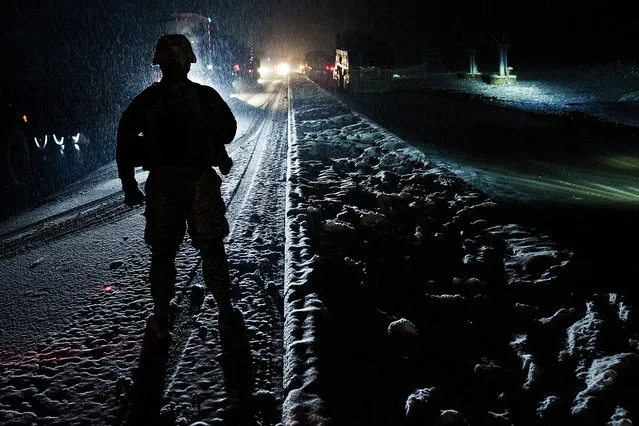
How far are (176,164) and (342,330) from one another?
60.4 inches

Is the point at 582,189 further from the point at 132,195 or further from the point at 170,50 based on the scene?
the point at 132,195

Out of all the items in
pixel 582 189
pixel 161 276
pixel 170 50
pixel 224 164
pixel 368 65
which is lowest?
pixel 582 189

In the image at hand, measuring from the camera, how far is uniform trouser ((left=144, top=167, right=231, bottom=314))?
2.55m

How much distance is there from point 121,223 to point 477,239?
4220mm

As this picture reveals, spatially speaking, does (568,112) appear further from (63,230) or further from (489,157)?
(63,230)

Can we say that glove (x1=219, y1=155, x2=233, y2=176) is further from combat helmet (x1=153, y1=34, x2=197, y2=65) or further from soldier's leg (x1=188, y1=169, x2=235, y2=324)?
combat helmet (x1=153, y1=34, x2=197, y2=65)

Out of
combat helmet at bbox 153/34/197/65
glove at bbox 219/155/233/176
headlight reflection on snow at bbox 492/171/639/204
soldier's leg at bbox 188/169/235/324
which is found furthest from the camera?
headlight reflection on snow at bbox 492/171/639/204

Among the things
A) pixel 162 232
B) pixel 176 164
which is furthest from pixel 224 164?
pixel 162 232

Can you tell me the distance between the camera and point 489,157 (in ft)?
24.7

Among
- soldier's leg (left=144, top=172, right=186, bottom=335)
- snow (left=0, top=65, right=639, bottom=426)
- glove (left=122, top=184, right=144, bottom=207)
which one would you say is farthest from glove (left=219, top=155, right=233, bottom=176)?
snow (left=0, top=65, right=639, bottom=426)

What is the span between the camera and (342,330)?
272cm

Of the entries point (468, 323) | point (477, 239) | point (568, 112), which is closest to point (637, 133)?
point (568, 112)

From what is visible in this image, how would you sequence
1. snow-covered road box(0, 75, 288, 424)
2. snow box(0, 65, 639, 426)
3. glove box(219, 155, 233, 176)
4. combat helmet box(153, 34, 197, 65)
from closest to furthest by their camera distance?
snow box(0, 65, 639, 426) → snow-covered road box(0, 75, 288, 424) → combat helmet box(153, 34, 197, 65) → glove box(219, 155, 233, 176)

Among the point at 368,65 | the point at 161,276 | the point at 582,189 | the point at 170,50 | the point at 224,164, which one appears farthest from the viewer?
the point at 368,65
